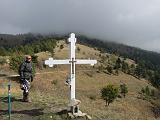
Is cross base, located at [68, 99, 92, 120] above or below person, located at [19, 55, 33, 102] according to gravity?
below

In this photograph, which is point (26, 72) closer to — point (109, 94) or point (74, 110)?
point (74, 110)

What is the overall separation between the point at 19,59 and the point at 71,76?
48.2 metres

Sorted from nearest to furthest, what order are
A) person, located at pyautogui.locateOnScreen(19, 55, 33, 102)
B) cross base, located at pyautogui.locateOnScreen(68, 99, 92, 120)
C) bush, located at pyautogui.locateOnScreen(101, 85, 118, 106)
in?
cross base, located at pyautogui.locateOnScreen(68, 99, 92, 120) < person, located at pyautogui.locateOnScreen(19, 55, 33, 102) < bush, located at pyautogui.locateOnScreen(101, 85, 118, 106)

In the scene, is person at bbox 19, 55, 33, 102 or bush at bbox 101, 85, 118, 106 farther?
bush at bbox 101, 85, 118, 106

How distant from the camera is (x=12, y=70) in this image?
73875 mm

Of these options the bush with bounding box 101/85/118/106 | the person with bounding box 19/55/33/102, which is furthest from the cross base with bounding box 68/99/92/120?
the bush with bounding box 101/85/118/106

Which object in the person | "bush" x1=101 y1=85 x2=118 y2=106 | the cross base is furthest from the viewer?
"bush" x1=101 y1=85 x2=118 y2=106

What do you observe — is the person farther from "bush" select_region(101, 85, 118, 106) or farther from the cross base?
"bush" select_region(101, 85, 118, 106)

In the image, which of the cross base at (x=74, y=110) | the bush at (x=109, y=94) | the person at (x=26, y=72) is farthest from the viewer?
the bush at (x=109, y=94)

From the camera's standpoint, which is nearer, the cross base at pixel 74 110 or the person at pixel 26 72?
the cross base at pixel 74 110

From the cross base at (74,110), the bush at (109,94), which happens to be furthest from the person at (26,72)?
the bush at (109,94)

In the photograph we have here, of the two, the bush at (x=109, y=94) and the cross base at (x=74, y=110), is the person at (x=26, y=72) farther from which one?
the bush at (x=109, y=94)

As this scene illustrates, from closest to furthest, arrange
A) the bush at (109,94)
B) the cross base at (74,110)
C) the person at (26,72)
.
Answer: the cross base at (74,110), the person at (26,72), the bush at (109,94)

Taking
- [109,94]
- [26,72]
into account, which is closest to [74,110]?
[26,72]
